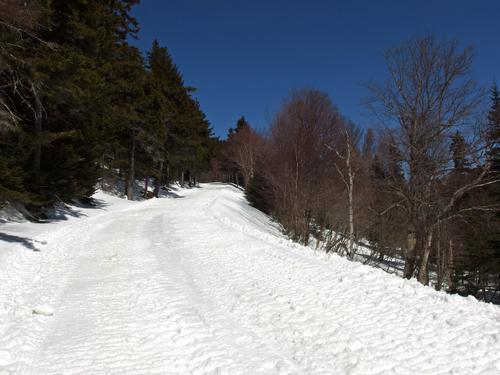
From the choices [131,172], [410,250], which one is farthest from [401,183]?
[131,172]

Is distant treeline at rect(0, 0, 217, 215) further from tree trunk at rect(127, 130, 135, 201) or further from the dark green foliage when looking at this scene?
the dark green foliage

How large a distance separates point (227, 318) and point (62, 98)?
467 inches

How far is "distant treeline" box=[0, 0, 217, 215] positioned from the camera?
994 centimetres

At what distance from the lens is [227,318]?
5457 millimetres

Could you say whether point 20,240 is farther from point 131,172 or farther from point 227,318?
point 131,172

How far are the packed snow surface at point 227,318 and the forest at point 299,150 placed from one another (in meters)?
4.14

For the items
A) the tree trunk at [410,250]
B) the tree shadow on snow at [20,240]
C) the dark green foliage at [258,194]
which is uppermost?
the dark green foliage at [258,194]

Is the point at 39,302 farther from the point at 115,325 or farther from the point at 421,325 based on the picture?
the point at 421,325

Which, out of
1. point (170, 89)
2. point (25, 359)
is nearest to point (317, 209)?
point (25, 359)

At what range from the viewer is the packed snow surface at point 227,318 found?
409 centimetres

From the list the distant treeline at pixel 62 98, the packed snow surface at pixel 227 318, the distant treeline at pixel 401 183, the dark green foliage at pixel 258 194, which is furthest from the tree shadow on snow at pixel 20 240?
the dark green foliage at pixel 258 194

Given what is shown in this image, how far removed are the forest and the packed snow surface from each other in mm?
4138

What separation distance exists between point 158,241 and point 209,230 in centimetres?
232

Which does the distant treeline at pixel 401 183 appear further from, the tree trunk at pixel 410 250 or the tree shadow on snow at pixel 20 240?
the tree shadow on snow at pixel 20 240
